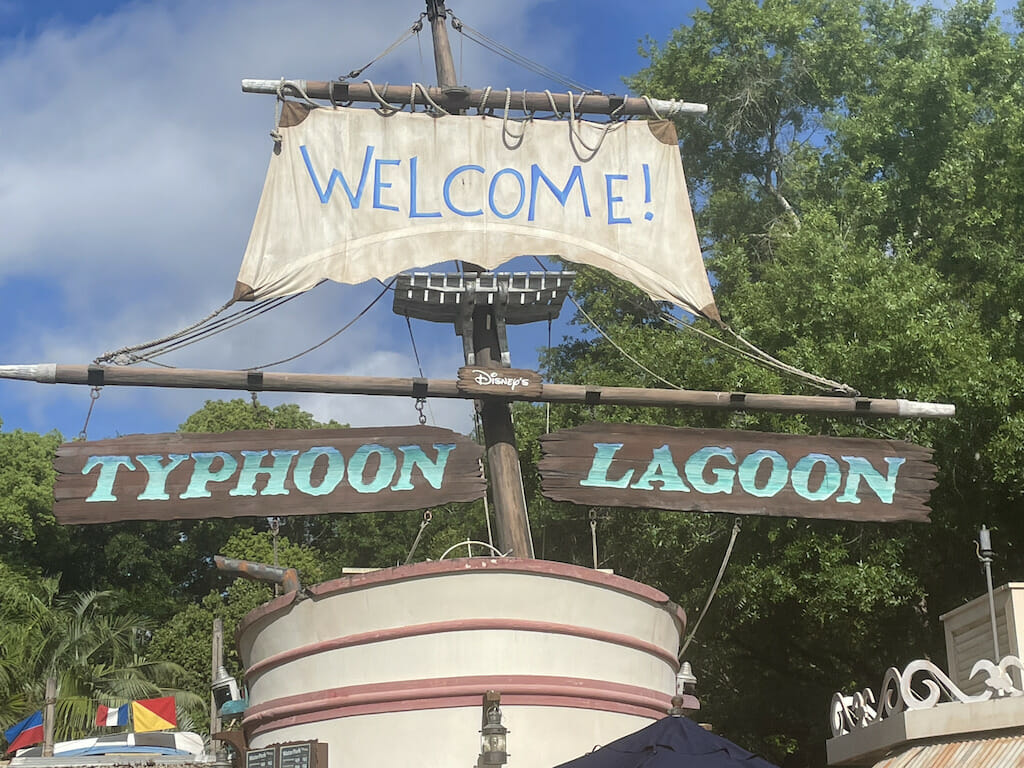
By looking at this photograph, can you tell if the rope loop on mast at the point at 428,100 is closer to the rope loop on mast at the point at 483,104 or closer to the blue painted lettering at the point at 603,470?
the rope loop on mast at the point at 483,104

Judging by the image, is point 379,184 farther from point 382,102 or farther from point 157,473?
point 157,473

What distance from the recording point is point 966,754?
909 cm

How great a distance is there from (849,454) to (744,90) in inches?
866

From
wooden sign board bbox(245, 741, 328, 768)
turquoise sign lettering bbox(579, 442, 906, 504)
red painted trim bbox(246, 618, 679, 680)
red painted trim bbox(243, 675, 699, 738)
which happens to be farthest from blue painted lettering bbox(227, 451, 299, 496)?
turquoise sign lettering bbox(579, 442, 906, 504)

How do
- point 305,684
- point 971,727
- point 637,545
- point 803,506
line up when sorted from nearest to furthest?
point 971,727 → point 305,684 → point 803,506 → point 637,545

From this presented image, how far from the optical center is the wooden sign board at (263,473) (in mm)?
11109

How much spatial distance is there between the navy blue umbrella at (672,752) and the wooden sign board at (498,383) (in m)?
4.72

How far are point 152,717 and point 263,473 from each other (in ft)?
44.0

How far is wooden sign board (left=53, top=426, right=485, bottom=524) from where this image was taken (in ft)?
36.4

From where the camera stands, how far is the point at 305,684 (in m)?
10.4

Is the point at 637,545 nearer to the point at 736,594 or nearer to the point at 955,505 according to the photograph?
the point at 736,594

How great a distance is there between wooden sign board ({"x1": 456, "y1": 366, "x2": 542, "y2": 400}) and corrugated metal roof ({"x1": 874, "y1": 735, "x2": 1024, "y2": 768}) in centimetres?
497

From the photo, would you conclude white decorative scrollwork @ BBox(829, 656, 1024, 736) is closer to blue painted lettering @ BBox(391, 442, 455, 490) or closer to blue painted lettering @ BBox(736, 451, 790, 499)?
blue painted lettering @ BBox(736, 451, 790, 499)

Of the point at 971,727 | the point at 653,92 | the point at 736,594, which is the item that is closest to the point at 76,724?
the point at 736,594
